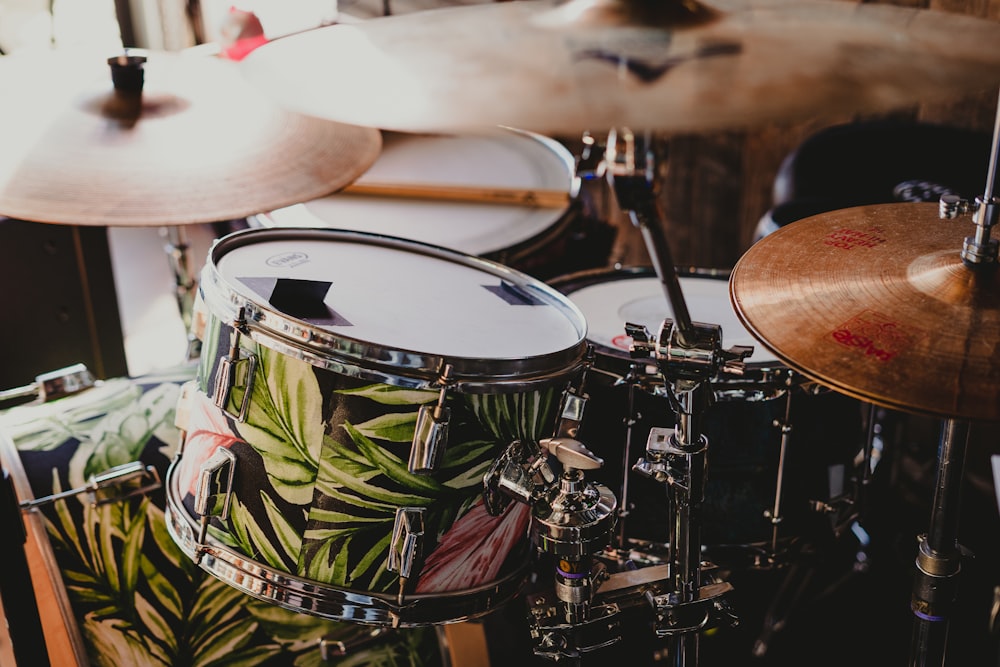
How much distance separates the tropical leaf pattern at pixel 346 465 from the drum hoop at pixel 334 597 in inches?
0.5

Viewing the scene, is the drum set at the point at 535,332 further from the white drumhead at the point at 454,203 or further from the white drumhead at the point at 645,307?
the white drumhead at the point at 454,203

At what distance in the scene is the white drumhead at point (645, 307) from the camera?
1.31m

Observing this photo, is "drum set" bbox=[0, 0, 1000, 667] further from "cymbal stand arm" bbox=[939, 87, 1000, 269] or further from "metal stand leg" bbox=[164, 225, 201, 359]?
"metal stand leg" bbox=[164, 225, 201, 359]

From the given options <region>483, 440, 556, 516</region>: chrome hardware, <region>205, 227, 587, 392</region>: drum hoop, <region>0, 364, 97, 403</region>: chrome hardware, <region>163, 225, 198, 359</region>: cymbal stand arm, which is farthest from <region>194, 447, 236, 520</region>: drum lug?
<region>163, 225, 198, 359</region>: cymbal stand arm

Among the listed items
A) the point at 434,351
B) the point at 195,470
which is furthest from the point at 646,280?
the point at 195,470

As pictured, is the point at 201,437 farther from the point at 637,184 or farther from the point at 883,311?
the point at 883,311

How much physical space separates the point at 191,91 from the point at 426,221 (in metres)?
0.49

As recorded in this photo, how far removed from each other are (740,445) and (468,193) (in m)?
0.85

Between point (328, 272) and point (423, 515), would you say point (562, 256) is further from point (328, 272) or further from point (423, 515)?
point (423, 515)

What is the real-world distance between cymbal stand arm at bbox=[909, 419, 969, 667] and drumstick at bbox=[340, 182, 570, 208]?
0.93 meters

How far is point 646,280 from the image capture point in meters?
1.52

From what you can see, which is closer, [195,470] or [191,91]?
[195,470]

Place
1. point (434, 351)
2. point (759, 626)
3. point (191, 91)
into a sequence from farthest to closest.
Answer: point (759, 626) < point (191, 91) < point (434, 351)

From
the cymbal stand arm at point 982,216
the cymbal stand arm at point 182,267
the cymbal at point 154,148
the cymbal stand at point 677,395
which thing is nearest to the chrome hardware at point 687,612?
the cymbal stand at point 677,395
